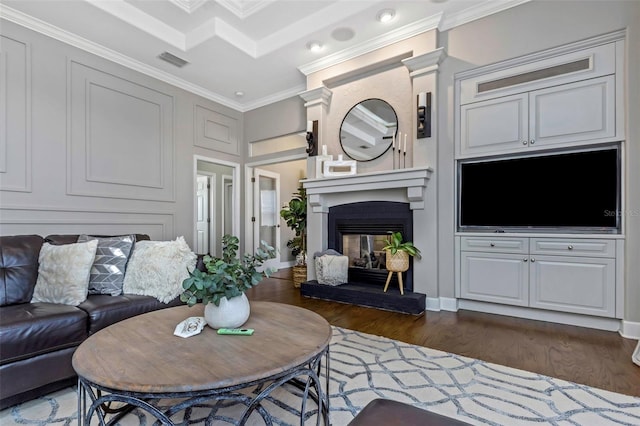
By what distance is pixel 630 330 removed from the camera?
2.51 meters

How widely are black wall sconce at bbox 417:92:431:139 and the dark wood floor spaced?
192 centimetres

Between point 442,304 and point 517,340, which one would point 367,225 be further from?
point 517,340

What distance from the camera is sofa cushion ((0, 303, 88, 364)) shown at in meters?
1.62

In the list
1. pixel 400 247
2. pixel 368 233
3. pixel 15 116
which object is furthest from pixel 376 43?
pixel 15 116

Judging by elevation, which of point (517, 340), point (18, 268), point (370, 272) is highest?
point (18, 268)

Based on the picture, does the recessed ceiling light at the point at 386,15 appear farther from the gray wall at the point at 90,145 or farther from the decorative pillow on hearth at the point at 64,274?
the decorative pillow on hearth at the point at 64,274

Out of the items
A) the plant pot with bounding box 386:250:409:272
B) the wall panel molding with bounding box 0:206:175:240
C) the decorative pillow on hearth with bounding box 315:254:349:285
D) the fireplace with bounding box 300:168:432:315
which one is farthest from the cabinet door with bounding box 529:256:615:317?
the wall panel molding with bounding box 0:206:175:240

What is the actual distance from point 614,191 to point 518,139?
86 cm

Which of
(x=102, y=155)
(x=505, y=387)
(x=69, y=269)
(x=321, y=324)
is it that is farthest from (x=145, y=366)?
(x=102, y=155)

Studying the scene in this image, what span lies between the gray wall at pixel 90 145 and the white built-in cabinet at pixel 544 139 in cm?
367

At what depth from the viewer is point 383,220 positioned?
3.78m

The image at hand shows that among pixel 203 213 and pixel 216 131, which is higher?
pixel 216 131

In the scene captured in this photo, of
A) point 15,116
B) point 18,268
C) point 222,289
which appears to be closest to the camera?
point 222,289

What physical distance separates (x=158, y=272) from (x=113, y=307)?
416mm
